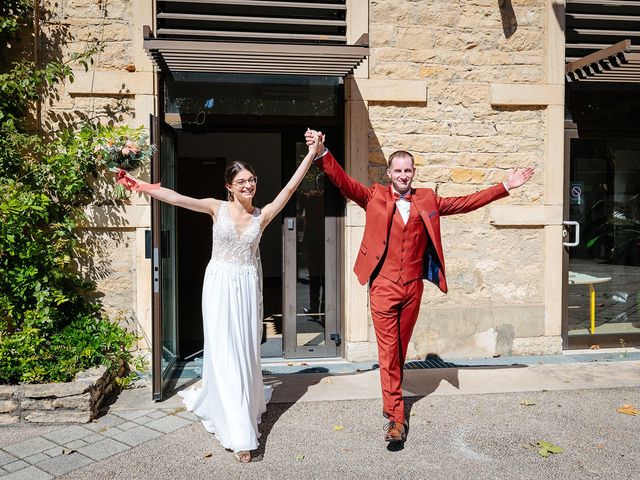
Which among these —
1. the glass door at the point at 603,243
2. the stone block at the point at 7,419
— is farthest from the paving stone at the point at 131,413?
the glass door at the point at 603,243

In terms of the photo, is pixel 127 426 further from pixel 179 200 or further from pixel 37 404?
pixel 179 200

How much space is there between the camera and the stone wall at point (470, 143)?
19.9 feet

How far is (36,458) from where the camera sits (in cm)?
384

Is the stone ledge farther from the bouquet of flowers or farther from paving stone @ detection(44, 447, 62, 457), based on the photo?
the bouquet of flowers

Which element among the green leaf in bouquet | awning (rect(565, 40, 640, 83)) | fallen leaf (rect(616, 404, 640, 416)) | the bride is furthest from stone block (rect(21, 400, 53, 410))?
awning (rect(565, 40, 640, 83))

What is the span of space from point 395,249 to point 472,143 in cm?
242

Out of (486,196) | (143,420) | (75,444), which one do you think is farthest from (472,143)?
(75,444)

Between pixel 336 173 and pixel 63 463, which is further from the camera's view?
pixel 336 173

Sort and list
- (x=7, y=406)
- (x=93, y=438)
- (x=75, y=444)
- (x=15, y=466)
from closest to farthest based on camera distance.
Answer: (x=15, y=466) < (x=75, y=444) < (x=93, y=438) < (x=7, y=406)

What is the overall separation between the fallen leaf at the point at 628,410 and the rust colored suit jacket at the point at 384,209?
69.0 inches

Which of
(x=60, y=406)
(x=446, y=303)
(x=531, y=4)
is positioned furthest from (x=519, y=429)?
(x=531, y=4)

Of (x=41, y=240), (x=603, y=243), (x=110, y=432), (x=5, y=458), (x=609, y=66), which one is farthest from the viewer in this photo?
(x=603, y=243)

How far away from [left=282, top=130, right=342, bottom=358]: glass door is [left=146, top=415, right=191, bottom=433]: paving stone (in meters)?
1.91

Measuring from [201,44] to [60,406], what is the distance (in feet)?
10.2
